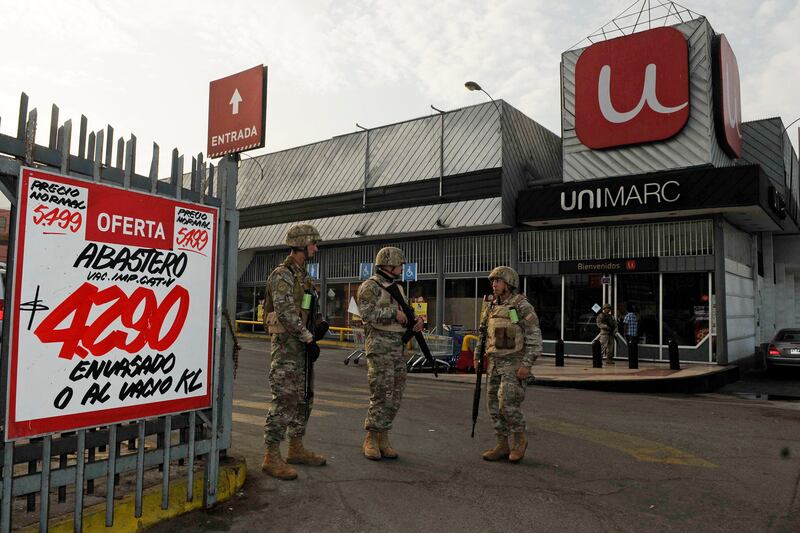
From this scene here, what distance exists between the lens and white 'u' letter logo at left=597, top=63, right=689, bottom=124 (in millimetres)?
17359

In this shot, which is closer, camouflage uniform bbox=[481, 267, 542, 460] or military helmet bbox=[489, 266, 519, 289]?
camouflage uniform bbox=[481, 267, 542, 460]

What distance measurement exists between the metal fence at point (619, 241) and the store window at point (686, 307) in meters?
0.80

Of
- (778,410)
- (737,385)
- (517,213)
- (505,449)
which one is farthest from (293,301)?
(517,213)

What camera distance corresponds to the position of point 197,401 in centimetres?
420

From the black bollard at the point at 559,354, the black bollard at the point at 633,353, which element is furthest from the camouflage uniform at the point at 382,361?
the black bollard at the point at 559,354

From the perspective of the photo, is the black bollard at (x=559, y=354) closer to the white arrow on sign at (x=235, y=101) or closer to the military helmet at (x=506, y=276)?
the military helmet at (x=506, y=276)

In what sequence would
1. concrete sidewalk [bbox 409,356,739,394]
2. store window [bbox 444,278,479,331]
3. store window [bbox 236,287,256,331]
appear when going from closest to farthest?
1. concrete sidewalk [bbox 409,356,739,394]
2. store window [bbox 444,278,479,331]
3. store window [bbox 236,287,256,331]

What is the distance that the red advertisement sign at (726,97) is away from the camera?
16891 mm

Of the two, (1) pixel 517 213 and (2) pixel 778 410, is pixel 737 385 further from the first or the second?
(1) pixel 517 213

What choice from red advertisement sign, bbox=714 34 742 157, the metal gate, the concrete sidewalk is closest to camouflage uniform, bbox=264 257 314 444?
the metal gate

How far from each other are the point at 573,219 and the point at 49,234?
55.5 feet

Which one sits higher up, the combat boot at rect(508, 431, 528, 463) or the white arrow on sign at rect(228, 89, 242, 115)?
the white arrow on sign at rect(228, 89, 242, 115)

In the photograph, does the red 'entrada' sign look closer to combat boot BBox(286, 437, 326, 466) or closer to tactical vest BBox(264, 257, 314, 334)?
tactical vest BBox(264, 257, 314, 334)

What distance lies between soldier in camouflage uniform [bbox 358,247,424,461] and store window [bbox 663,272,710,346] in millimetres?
13962
